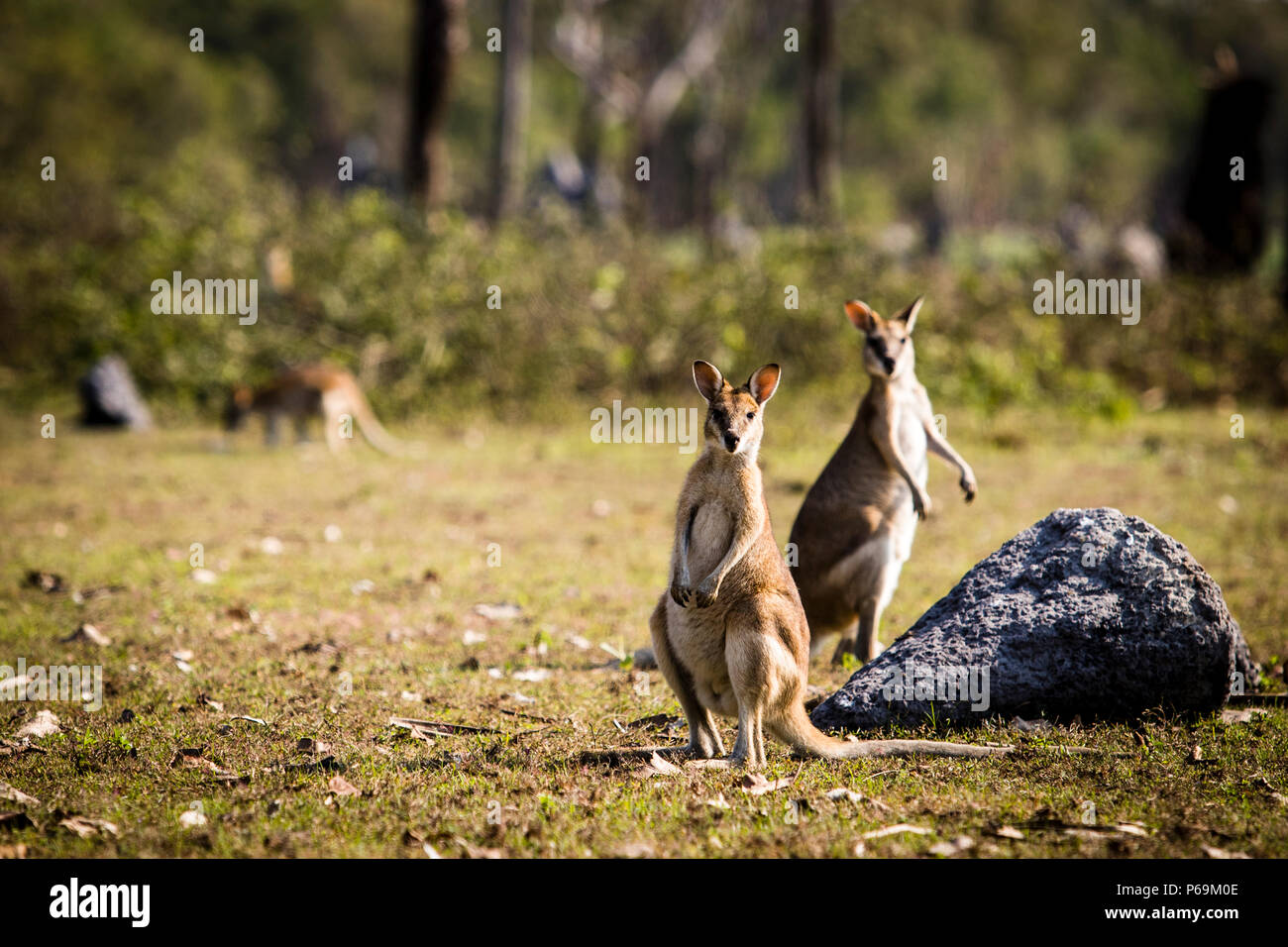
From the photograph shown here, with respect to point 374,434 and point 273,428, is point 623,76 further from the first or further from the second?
point 273,428

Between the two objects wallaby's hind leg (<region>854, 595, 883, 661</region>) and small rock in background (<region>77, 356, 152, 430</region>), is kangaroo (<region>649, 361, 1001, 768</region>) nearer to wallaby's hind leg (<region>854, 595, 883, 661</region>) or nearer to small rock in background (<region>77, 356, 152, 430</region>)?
wallaby's hind leg (<region>854, 595, 883, 661</region>)

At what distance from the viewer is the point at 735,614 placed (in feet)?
13.3

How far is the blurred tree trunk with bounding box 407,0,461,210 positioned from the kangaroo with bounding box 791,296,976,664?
10658mm

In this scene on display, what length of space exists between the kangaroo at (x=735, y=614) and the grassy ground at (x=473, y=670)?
0.15 meters

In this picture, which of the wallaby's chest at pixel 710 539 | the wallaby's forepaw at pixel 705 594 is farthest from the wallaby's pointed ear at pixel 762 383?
the wallaby's forepaw at pixel 705 594

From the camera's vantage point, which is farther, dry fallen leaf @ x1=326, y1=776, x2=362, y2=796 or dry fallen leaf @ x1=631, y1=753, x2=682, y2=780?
dry fallen leaf @ x1=631, y1=753, x2=682, y2=780

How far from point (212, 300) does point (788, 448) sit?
6.55 meters

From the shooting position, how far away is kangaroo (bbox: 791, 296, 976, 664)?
5316mm

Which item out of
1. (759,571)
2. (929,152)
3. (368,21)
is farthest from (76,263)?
(929,152)

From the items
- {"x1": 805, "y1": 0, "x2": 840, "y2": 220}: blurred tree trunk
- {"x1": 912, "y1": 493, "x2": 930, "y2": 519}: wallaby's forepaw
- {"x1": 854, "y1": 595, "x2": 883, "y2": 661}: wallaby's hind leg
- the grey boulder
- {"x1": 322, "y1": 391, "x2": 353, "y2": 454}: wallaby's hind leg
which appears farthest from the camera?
{"x1": 805, "y1": 0, "x2": 840, "y2": 220}: blurred tree trunk

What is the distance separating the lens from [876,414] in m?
5.64

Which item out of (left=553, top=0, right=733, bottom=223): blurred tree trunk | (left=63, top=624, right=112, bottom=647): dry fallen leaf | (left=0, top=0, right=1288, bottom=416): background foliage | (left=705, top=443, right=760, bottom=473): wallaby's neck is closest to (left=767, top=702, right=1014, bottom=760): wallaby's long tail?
(left=705, top=443, right=760, bottom=473): wallaby's neck

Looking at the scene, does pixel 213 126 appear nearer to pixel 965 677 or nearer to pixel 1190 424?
pixel 1190 424

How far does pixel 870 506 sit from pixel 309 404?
7.22 m
